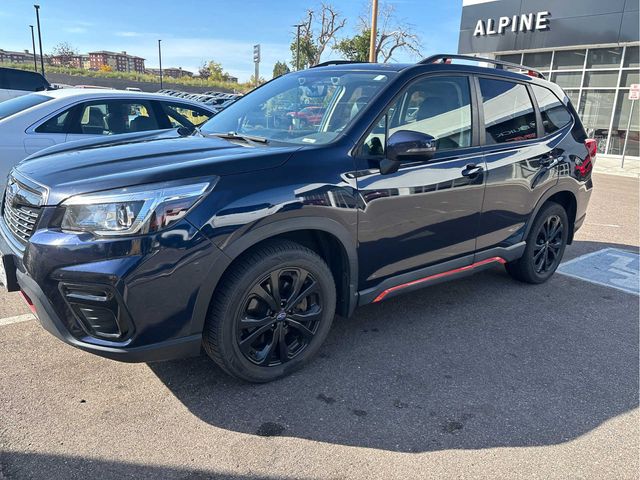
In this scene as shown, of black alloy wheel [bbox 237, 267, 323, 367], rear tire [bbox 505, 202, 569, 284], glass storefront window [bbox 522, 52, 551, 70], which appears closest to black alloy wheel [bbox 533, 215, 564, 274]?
rear tire [bbox 505, 202, 569, 284]

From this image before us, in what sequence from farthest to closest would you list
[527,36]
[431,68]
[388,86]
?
[527,36]
[431,68]
[388,86]

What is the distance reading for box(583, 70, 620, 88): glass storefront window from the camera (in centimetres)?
1823

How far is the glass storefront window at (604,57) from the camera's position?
58.9 ft

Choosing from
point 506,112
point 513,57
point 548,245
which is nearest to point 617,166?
point 513,57

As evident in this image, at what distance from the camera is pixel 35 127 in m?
5.42

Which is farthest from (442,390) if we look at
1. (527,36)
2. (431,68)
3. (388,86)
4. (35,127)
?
(527,36)

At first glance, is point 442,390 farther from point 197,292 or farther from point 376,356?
point 197,292

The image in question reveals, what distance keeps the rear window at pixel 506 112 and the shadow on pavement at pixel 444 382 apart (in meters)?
1.43

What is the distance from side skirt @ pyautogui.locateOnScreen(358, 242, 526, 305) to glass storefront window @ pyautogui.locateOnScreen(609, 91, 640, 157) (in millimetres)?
16969

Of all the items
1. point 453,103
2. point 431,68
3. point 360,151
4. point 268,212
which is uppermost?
point 431,68

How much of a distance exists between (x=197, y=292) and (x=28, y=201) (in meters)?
1.03

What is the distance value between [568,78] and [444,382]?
66.2 ft

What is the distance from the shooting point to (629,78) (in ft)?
Result: 58.3

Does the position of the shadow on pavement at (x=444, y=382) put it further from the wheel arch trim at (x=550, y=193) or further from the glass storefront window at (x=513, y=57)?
the glass storefront window at (x=513, y=57)
